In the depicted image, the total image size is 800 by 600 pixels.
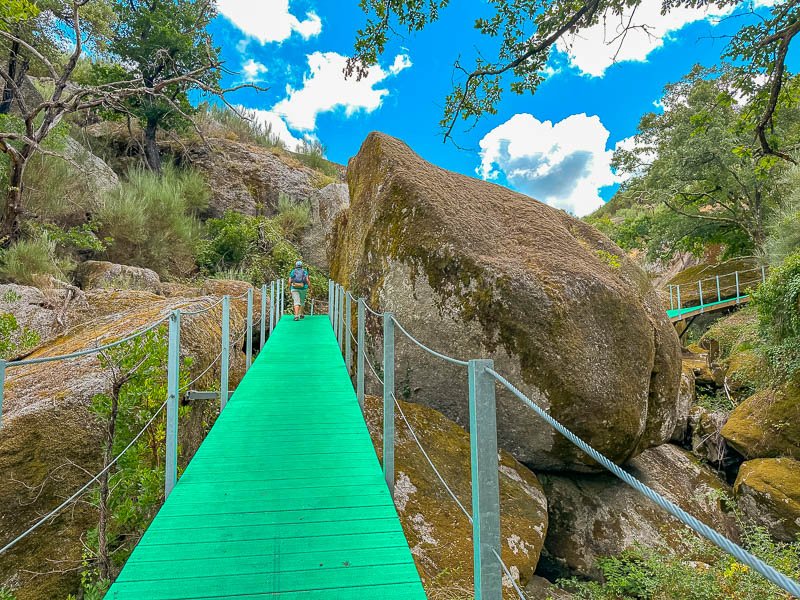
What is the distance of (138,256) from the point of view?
12695mm

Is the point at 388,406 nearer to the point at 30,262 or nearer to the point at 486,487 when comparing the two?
the point at 486,487

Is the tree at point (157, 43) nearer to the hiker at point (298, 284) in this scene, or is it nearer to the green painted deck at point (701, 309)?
the hiker at point (298, 284)

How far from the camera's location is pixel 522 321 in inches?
211

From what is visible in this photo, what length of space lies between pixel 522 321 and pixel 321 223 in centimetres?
1649

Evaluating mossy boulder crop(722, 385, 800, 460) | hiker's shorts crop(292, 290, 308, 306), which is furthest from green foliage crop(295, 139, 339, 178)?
mossy boulder crop(722, 385, 800, 460)

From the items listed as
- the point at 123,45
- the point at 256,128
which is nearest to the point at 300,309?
the point at 123,45

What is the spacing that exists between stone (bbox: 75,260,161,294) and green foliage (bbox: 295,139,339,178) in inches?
766

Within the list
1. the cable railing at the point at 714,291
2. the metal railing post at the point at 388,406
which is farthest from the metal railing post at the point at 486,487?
the cable railing at the point at 714,291

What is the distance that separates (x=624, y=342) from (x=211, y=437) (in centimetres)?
515

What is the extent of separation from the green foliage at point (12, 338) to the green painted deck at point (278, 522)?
2393 millimetres

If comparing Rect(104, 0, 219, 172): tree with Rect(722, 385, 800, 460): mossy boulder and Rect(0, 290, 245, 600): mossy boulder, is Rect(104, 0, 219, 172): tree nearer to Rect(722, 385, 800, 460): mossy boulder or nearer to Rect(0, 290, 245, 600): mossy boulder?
Rect(0, 290, 245, 600): mossy boulder

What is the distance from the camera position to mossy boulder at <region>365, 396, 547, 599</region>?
138 inches

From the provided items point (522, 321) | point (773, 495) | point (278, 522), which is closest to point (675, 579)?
point (522, 321)

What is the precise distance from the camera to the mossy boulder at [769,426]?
7488mm
